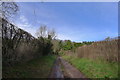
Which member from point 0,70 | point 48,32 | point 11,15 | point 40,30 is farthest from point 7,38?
point 48,32

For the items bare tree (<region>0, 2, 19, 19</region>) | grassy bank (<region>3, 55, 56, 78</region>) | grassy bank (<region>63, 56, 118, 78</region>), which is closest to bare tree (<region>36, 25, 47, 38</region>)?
grassy bank (<region>3, 55, 56, 78</region>)

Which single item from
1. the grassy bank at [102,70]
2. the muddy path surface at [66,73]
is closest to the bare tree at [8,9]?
the muddy path surface at [66,73]

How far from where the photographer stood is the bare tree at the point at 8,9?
5168mm

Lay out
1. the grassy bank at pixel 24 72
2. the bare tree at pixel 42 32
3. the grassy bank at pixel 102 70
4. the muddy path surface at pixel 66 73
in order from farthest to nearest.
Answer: the bare tree at pixel 42 32
the muddy path surface at pixel 66 73
the grassy bank at pixel 102 70
the grassy bank at pixel 24 72

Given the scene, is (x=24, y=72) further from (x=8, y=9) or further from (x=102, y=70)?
(x=102, y=70)

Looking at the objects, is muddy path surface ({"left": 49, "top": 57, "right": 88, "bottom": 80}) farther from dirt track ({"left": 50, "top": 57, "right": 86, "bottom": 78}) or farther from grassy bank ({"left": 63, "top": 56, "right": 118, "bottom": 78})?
grassy bank ({"left": 63, "top": 56, "right": 118, "bottom": 78})

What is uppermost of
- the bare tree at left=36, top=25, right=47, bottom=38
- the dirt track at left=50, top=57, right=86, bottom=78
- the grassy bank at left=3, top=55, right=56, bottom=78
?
the bare tree at left=36, top=25, right=47, bottom=38

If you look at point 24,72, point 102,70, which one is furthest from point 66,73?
point 24,72

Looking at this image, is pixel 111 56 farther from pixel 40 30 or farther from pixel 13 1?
pixel 40 30

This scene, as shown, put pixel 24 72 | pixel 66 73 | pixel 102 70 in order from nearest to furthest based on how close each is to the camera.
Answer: pixel 24 72 < pixel 102 70 < pixel 66 73

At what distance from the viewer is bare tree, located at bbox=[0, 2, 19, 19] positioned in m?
5.17

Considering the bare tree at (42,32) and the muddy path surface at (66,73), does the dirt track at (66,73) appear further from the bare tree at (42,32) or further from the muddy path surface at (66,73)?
the bare tree at (42,32)

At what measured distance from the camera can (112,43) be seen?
6.42 meters

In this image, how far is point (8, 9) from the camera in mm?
5488
